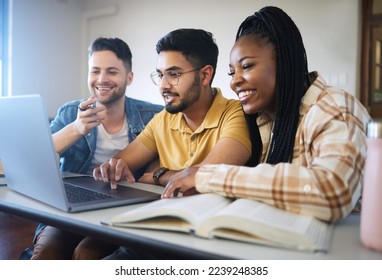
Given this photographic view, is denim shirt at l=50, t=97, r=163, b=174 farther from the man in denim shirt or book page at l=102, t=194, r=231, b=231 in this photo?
book page at l=102, t=194, r=231, b=231

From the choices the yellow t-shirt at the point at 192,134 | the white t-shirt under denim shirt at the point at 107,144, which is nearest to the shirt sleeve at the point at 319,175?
the yellow t-shirt at the point at 192,134

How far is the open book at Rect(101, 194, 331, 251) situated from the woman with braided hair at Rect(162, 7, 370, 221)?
1.5 inches

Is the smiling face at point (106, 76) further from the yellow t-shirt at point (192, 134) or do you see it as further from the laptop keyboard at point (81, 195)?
the laptop keyboard at point (81, 195)

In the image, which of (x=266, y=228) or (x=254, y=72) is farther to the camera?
(x=254, y=72)

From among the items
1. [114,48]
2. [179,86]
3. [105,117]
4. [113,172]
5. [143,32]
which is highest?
[143,32]

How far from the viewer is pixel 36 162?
75 cm

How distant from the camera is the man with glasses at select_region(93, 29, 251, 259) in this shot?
1.15 metres

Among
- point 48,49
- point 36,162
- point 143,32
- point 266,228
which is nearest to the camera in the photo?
point 266,228

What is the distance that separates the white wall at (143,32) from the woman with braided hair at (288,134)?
2579mm

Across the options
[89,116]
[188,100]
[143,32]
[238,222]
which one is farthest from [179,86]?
[143,32]

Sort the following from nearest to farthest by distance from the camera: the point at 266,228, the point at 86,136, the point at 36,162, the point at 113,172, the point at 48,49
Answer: the point at 266,228, the point at 36,162, the point at 113,172, the point at 86,136, the point at 48,49

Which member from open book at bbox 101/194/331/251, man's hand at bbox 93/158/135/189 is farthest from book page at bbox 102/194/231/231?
man's hand at bbox 93/158/135/189

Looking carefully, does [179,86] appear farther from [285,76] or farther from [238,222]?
[238,222]

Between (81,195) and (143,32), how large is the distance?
381 cm
